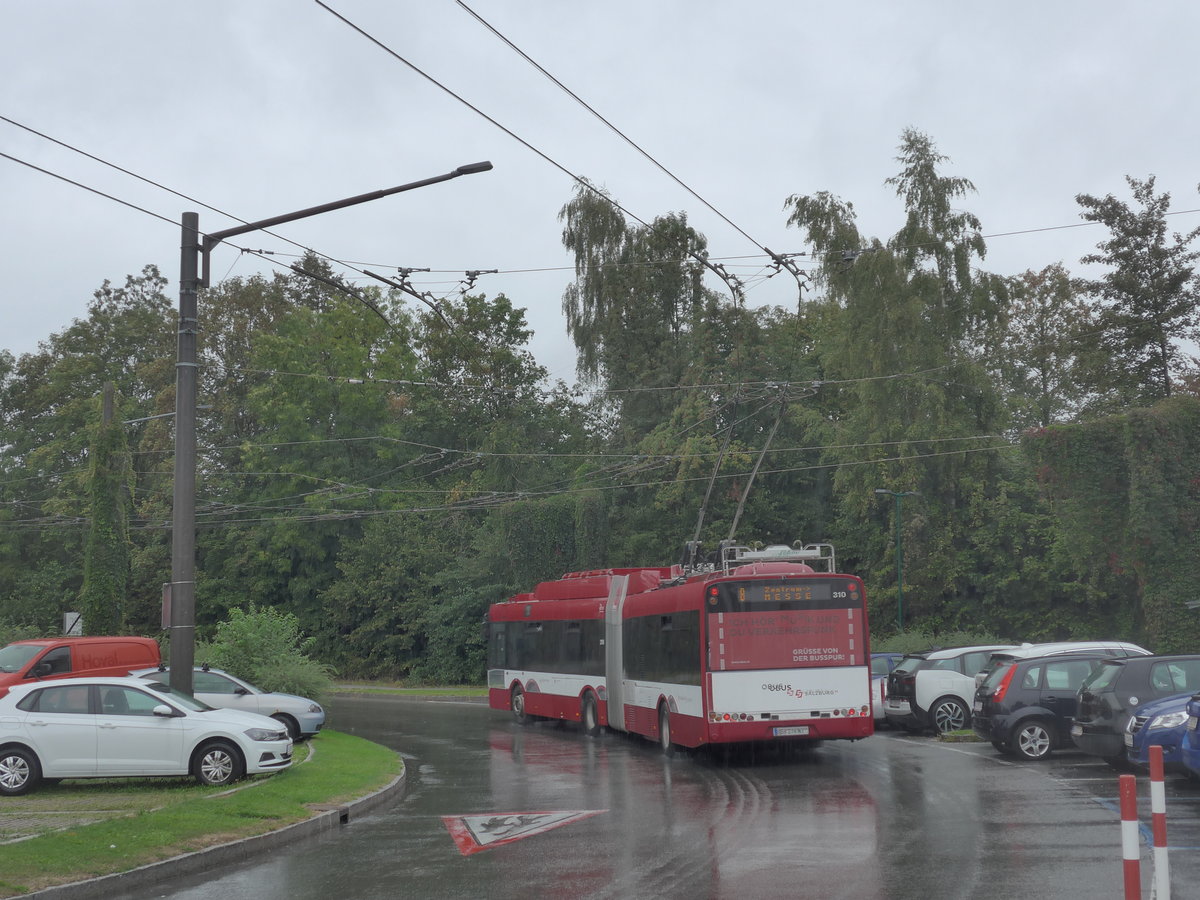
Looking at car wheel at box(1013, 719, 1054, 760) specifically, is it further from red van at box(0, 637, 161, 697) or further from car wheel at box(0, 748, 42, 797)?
red van at box(0, 637, 161, 697)

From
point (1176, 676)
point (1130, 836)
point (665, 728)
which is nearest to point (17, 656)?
point (665, 728)

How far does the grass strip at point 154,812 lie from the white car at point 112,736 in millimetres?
296

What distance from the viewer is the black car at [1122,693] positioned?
53.8 ft

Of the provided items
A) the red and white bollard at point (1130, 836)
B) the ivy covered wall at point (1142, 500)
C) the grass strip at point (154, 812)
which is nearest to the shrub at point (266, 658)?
the grass strip at point (154, 812)

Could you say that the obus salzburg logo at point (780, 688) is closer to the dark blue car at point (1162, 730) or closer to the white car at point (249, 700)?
the dark blue car at point (1162, 730)

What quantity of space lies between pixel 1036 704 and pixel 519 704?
1532 cm

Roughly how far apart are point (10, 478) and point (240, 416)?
1498cm

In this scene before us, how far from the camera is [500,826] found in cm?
1357

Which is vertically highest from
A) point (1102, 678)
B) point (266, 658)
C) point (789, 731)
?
point (266, 658)

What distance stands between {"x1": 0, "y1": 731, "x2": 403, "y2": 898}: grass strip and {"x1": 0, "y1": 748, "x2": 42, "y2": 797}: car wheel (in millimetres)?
236

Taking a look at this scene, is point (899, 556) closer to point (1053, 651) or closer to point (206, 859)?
point (1053, 651)

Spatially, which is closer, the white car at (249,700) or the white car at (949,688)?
the white car at (249,700)

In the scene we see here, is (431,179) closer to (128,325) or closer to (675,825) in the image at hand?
(675,825)

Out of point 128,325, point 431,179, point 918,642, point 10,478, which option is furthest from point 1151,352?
point 10,478
